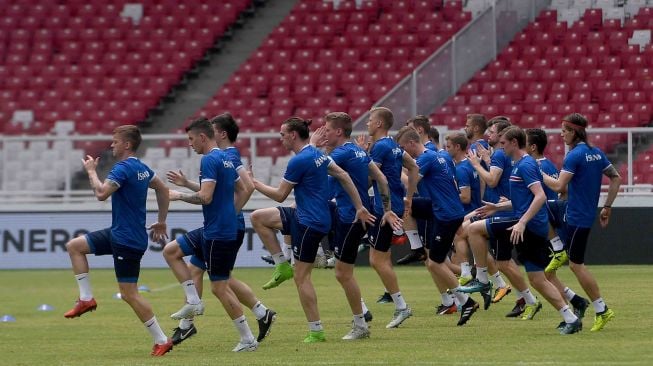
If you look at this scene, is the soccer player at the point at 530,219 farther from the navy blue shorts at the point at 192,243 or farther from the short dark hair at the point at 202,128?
the short dark hair at the point at 202,128

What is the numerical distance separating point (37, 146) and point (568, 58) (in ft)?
40.1

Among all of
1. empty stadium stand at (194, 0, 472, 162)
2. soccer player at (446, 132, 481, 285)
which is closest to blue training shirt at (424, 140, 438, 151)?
soccer player at (446, 132, 481, 285)

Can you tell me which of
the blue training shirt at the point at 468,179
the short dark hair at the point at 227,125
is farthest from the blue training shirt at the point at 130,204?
the blue training shirt at the point at 468,179

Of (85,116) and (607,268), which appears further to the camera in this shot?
(85,116)

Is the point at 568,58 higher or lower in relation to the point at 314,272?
higher

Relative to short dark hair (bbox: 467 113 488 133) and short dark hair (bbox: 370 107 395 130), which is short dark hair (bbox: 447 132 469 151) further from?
short dark hair (bbox: 370 107 395 130)

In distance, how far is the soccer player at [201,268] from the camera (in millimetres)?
13609

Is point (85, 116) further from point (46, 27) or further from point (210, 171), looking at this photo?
point (210, 171)

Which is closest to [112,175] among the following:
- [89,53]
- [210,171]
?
[210,171]

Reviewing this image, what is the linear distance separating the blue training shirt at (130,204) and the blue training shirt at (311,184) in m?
1.40

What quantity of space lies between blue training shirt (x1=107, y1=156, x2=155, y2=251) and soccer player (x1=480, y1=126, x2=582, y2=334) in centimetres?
365

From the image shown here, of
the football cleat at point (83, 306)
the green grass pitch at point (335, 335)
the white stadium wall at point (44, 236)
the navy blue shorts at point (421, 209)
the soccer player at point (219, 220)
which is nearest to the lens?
the green grass pitch at point (335, 335)

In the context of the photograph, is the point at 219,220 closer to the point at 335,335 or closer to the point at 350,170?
the point at 350,170

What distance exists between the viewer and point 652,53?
30.6 m
